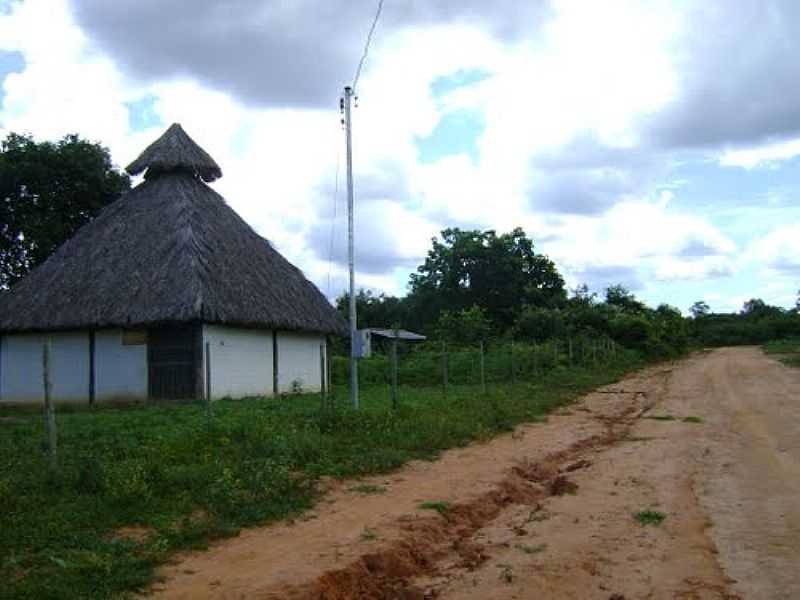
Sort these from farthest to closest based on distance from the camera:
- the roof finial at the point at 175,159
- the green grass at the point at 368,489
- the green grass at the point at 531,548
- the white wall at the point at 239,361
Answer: the roof finial at the point at 175,159
the white wall at the point at 239,361
the green grass at the point at 368,489
the green grass at the point at 531,548

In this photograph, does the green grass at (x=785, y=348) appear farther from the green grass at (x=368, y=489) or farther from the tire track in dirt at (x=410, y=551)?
the green grass at (x=368, y=489)

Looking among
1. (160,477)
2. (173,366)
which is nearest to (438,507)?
(160,477)

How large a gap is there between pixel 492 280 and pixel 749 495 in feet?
127

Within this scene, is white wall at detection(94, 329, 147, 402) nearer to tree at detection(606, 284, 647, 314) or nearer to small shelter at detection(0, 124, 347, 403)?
small shelter at detection(0, 124, 347, 403)

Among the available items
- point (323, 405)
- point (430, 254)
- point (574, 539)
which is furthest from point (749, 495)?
point (430, 254)

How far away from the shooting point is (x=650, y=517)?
23.2 feet

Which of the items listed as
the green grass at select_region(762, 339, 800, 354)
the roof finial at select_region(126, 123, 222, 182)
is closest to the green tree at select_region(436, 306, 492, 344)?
the roof finial at select_region(126, 123, 222, 182)

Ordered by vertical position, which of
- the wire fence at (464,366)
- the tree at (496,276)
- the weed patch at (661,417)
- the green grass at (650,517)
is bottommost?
the green grass at (650,517)

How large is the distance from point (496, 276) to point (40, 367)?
2928 centimetres

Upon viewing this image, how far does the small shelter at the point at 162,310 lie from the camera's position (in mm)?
19094

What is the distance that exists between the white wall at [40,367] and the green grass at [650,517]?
15.7 m

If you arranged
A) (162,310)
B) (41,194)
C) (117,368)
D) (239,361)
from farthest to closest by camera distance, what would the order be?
(41,194)
(239,361)
(117,368)
(162,310)

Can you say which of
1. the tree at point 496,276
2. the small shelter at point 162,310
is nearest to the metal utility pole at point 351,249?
the small shelter at point 162,310

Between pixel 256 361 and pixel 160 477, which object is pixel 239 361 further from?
pixel 160 477
